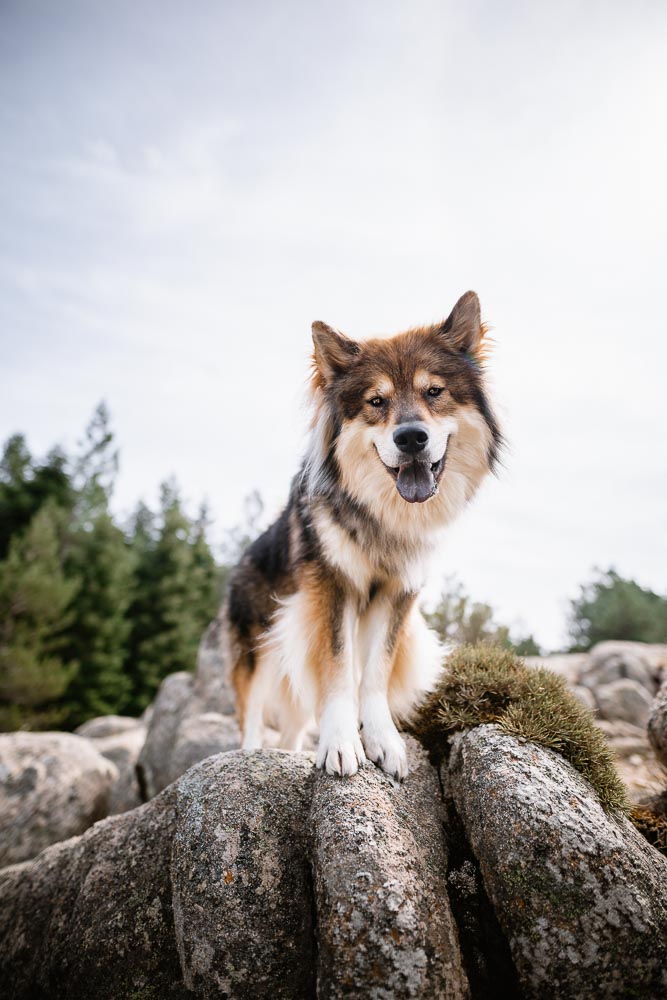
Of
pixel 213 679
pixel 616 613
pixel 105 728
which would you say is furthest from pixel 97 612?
pixel 616 613

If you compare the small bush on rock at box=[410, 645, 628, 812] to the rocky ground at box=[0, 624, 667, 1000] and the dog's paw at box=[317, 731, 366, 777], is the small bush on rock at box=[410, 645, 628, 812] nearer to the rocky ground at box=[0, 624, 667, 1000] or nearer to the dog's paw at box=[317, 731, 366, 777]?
the rocky ground at box=[0, 624, 667, 1000]

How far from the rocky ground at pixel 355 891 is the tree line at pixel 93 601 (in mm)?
13556

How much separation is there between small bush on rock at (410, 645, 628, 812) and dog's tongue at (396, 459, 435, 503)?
1.33 metres

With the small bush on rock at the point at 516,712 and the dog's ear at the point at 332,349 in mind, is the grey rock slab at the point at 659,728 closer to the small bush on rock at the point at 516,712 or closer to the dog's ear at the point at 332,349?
the small bush on rock at the point at 516,712

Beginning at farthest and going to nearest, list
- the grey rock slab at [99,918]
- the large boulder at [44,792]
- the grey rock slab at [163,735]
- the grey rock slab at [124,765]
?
the grey rock slab at [124,765]
the grey rock slab at [163,735]
the large boulder at [44,792]
the grey rock slab at [99,918]

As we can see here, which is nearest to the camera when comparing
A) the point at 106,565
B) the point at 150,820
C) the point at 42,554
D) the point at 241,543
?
the point at 150,820

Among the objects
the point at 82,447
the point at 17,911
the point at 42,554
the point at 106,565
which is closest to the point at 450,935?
the point at 17,911

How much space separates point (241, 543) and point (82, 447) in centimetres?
1223

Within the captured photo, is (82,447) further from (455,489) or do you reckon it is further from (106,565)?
(455,489)

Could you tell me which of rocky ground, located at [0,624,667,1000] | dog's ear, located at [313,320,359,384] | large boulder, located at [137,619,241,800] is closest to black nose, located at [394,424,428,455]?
dog's ear, located at [313,320,359,384]

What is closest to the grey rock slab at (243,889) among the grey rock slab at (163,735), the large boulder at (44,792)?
the large boulder at (44,792)

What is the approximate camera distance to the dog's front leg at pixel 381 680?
3000 millimetres

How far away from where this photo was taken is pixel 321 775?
280 cm

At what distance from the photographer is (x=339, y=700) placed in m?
3.05
